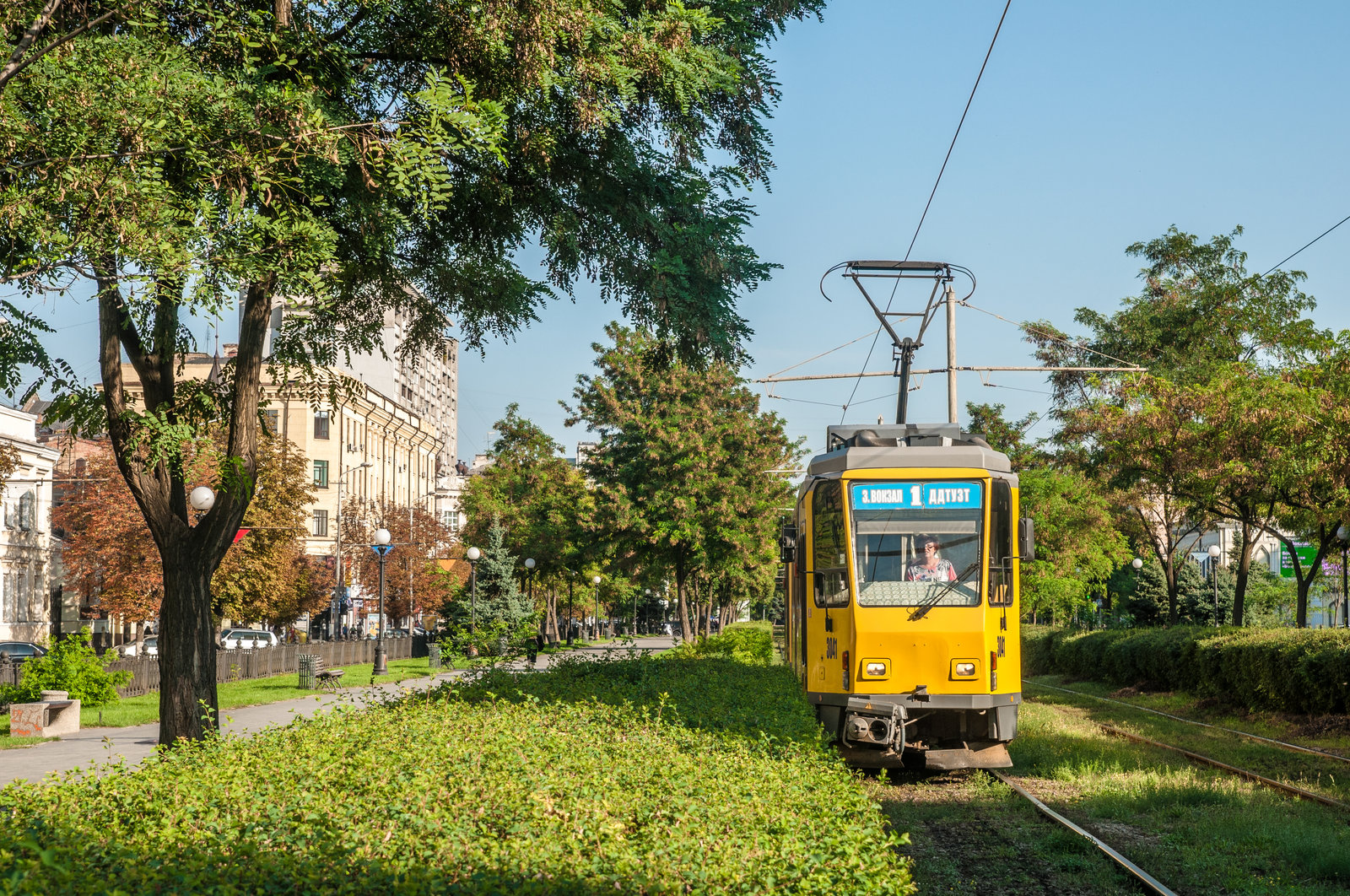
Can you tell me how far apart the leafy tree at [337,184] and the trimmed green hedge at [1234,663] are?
11.0 m

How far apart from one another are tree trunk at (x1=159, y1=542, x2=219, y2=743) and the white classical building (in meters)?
43.5

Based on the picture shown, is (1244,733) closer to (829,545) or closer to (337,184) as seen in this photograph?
(829,545)

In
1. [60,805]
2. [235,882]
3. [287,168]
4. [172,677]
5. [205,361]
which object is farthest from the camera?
[205,361]

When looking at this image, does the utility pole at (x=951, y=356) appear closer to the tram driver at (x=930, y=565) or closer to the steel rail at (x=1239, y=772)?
the steel rail at (x=1239, y=772)

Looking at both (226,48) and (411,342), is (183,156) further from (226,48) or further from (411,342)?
(411,342)

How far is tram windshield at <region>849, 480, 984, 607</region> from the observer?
12.5 m

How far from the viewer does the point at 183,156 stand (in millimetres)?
9078

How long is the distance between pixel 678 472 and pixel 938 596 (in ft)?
73.1

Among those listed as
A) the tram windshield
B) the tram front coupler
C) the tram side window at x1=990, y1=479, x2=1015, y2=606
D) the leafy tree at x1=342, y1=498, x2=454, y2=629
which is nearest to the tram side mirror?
the tram side window at x1=990, y1=479, x2=1015, y2=606

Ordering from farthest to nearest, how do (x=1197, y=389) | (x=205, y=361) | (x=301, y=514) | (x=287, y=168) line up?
(x=205, y=361)
(x=301, y=514)
(x=1197, y=389)
(x=287, y=168)

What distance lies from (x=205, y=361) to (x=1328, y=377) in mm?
73406

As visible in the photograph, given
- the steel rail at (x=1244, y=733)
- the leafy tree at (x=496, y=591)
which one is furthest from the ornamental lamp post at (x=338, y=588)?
the steel rail at (x=1244, y=733)

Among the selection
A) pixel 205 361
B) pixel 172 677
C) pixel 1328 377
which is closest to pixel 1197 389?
pixel 1328 377

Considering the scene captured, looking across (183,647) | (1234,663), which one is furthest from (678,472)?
(183,647)
